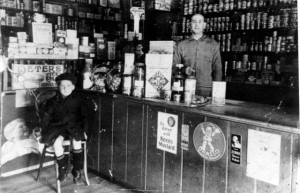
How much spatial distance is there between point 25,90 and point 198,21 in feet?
6.49

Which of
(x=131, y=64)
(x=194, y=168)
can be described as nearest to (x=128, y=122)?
(x=131, y=64)

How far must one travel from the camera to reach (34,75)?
3.78 meters

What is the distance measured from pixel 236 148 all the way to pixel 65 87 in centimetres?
179

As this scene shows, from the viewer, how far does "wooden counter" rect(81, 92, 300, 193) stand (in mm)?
2072

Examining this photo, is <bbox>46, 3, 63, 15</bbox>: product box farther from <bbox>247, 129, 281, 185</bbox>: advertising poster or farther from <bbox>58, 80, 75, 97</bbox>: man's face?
<bbox>247, 129, 281, 185</bbox>: advertising poster

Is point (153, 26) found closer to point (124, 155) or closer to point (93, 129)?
point (93, 129)

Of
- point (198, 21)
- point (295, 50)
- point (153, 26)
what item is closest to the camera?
point (198, 21)

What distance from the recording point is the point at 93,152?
362 centimetres

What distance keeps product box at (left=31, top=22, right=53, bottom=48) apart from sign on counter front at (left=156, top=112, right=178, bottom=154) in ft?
5.86

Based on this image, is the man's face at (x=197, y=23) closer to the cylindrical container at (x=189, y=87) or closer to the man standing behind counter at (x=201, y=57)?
the man standing behind counter at (x=201, y=57)

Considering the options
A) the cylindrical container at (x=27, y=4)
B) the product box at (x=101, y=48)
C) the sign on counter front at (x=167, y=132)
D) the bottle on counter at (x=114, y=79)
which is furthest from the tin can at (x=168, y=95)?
the cylindrical container at (x=27, y=4)

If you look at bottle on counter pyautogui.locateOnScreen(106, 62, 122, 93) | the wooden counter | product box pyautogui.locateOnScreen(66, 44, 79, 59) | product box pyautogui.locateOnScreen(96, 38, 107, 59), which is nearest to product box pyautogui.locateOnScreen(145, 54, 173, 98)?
the wooden counter

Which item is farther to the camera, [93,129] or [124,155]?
[93,129]

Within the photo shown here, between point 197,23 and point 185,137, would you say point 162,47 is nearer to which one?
point 197,23
